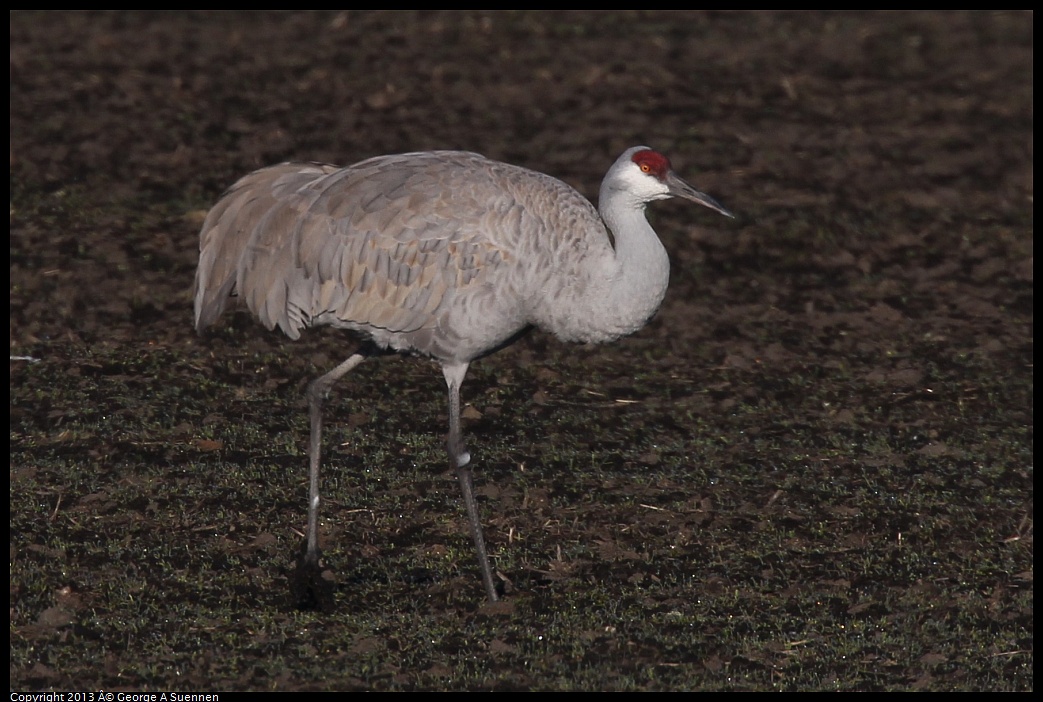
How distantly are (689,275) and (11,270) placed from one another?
3.87m

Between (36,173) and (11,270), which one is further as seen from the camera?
(36,173)

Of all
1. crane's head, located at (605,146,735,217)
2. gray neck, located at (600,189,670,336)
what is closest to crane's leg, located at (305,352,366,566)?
gray neck, located at (600,189,670,336)

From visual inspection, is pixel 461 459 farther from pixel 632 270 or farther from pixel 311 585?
pixel 632 270

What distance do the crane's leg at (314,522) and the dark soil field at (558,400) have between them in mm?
98

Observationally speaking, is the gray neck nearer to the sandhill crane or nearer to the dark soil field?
the sandhill crane

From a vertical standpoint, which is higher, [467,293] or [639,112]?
[467,293]

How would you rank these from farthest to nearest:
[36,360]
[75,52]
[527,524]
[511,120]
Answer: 1. [75,52]
2. [511,120]
3. [36,360]
4. [527,524]

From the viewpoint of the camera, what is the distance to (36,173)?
33.1ft

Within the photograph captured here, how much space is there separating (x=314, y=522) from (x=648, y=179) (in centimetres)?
189

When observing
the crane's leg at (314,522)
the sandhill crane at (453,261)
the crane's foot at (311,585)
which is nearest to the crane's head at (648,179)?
the sandhill crane at (453,261)

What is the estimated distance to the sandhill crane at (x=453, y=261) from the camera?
6.18 meters

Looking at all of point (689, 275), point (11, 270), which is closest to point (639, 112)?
point (689, 275)

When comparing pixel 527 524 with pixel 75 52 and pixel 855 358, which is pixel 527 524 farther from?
pixel 75 52

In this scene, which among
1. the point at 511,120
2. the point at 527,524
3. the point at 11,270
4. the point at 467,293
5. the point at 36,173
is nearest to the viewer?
the point at 467,293
